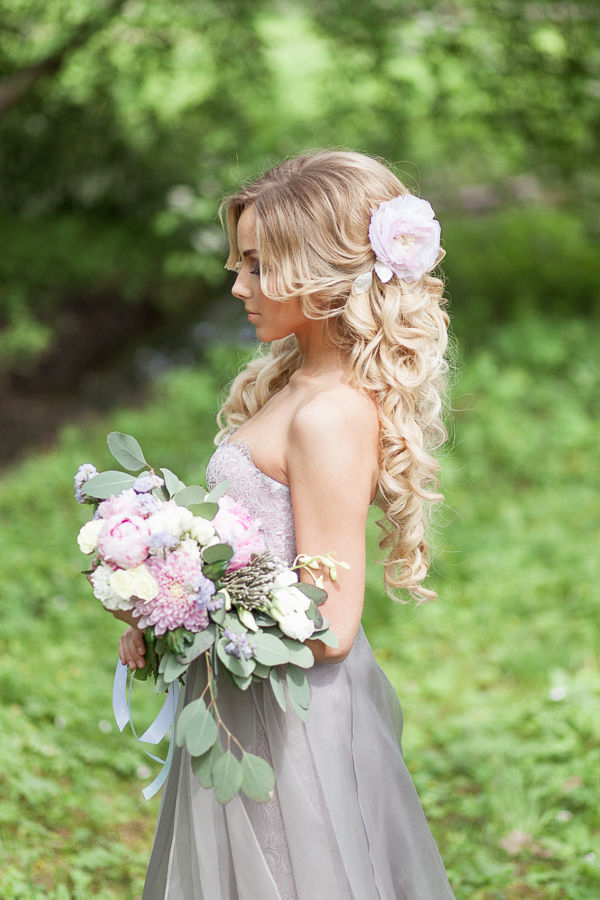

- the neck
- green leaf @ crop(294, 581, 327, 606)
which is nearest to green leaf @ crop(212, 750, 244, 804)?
green leaf @ crop(294, 581, 327, 606)

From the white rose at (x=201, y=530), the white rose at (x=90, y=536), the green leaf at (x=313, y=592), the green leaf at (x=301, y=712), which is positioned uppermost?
the white rose at (x=90, y=536)

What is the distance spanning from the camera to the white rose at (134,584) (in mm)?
1784

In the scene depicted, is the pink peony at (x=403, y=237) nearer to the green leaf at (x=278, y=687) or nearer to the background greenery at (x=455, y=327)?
the background greenery at (x=455, y=327)

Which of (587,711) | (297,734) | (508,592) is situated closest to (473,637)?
(508,592)

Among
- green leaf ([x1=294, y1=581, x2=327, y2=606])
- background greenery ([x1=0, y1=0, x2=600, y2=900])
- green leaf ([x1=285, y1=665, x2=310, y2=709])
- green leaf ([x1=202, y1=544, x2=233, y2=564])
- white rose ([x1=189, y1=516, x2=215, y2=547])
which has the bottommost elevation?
green leaf ([x1=285, y1=665, x2=310, y2=709])

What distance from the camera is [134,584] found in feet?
5.86

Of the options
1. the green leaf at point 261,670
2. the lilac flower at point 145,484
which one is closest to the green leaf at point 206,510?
→ the lilac flower at point 145,484

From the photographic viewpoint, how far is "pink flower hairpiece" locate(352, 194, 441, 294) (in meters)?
2.02

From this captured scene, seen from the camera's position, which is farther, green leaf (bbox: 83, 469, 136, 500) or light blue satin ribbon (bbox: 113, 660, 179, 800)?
light blue satin ribbon (bbox: 113, 660, 179, 800)

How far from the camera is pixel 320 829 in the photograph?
2020mm

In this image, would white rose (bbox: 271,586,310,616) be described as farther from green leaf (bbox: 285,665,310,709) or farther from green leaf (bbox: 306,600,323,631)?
green leaf (bbox: 285,665,310,709)

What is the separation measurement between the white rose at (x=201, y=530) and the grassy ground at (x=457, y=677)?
1730 mm

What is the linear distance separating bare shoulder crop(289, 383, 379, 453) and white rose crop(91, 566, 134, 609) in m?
0.49

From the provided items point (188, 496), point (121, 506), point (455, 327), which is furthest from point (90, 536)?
point (455, 327)
